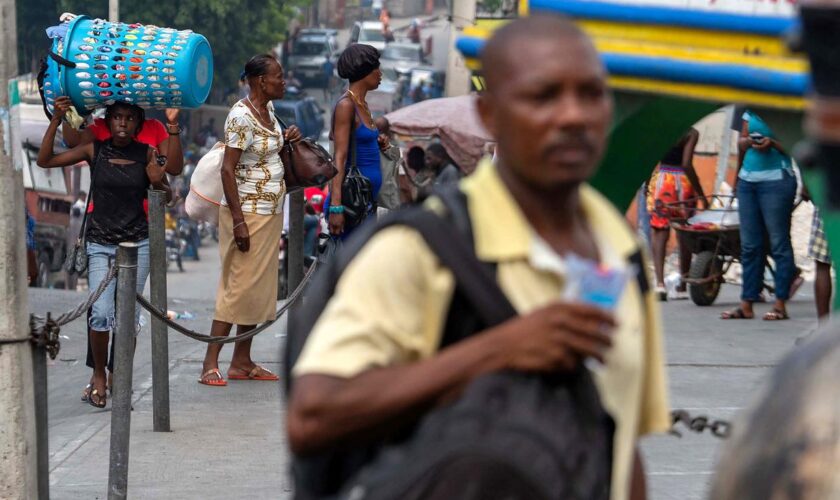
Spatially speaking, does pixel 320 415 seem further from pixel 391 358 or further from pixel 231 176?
pixel 231 176

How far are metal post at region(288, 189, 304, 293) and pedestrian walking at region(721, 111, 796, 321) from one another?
3331 millimetres

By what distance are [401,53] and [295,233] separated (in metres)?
47.5

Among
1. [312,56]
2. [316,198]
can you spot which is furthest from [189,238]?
[312,56]

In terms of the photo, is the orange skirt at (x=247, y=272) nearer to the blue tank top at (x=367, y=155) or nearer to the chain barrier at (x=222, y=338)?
the chain barrier at (x=222, y=338)

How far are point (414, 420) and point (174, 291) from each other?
1737cm

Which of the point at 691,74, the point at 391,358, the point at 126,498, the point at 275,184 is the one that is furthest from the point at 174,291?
the point at 391,358

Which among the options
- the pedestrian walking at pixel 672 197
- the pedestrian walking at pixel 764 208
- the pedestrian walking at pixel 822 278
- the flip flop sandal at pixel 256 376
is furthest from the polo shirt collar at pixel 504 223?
the pedestrian walking at pixel 672 197

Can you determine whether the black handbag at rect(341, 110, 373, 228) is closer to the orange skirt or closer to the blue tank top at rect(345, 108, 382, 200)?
the blue tank top at rect(345, 108, 382, 200)

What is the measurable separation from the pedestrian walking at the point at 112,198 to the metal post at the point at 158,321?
0.54 meters

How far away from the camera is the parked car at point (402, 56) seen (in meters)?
53.4

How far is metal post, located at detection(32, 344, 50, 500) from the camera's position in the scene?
18.0 ft

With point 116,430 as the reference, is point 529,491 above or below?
above

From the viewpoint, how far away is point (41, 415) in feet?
18.1

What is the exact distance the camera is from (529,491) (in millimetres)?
2023
